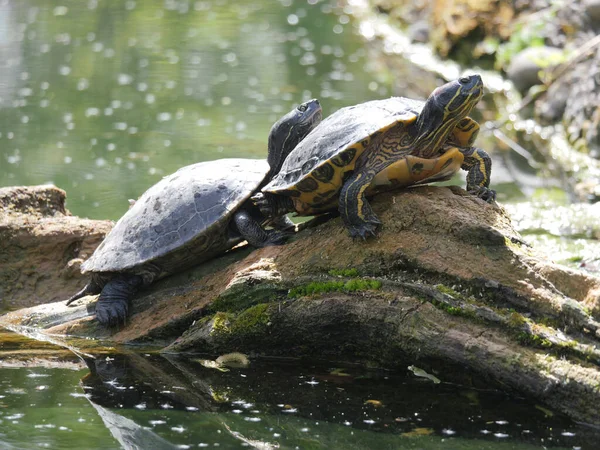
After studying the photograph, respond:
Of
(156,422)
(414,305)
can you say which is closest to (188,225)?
(156,422)

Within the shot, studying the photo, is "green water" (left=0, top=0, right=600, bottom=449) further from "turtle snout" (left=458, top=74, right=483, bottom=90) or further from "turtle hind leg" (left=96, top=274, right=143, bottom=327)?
"turtle snout" (left=458, top=74, right=483, bottom=90)

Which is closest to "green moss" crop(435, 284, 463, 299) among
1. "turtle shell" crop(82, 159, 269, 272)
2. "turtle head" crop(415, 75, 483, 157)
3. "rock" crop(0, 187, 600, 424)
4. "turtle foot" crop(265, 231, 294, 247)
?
"rock" crop(0, 187, 600, 424)

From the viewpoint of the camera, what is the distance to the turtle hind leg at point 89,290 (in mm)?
5531

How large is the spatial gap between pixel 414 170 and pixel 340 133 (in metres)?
0.45

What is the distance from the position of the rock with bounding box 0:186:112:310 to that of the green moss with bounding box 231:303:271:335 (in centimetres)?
184

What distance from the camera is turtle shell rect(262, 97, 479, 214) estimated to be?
15.0ft

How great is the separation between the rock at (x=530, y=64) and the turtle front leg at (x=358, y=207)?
9.02 meters

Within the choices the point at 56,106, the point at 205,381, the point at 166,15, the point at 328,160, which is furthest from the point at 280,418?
Result: the point at 166,15

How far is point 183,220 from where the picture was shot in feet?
16.9

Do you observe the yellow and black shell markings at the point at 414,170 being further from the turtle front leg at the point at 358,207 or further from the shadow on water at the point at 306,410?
the shadow on water at the point at 306,410

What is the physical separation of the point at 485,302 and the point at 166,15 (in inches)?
748

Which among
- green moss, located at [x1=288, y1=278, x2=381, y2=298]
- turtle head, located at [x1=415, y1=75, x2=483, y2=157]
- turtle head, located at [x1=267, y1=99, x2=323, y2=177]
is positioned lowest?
green moss, located at [x1=288, y1=278, x2=381, y2=298]

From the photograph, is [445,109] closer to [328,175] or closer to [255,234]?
[328,175]

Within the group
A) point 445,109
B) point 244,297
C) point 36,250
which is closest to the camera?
point 445,109
